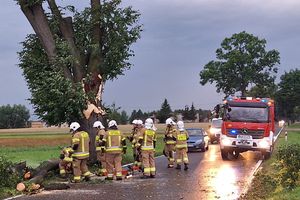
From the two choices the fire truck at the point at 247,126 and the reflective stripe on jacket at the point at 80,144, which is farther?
the fire truck at the point at 247,126

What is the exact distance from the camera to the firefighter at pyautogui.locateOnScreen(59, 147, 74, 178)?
1495 cm

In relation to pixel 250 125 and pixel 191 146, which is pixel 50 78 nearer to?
pixel 250 125

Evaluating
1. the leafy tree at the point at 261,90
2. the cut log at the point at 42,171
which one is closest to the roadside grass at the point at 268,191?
the cut log at the point at 42,171

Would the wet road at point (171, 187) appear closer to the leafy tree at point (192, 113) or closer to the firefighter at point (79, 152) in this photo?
the firefighter at point (79, 152)

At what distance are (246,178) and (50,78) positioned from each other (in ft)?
24.3

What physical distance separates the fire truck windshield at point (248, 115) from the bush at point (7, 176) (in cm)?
1190

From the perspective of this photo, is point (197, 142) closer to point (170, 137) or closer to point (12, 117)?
point (170, 137)

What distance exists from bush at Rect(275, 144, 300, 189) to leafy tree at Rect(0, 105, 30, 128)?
105 m

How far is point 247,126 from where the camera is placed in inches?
911

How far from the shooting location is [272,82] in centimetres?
9550

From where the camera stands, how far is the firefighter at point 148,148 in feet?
52.9

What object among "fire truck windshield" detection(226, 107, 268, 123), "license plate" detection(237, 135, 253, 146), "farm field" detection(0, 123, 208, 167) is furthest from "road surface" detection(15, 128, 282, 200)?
"farm field" detection(0, 123, 208, 167)

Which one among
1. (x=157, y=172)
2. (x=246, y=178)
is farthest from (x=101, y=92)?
(x=246, y=178)

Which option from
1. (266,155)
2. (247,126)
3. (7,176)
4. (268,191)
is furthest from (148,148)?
(266,155)
